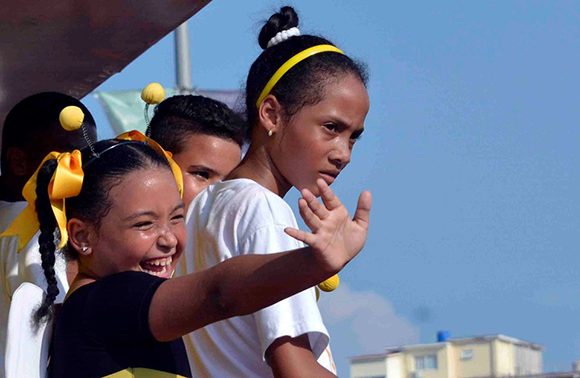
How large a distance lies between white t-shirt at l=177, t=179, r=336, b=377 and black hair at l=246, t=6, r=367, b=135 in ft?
0.88

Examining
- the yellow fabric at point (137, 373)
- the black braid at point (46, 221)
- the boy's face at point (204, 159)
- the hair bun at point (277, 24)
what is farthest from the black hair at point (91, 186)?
the boy's face at point (204, 159)

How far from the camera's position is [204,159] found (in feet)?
15.1

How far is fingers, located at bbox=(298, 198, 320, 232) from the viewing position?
8.70ft

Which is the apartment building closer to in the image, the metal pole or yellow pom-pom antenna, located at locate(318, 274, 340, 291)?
the metal pole

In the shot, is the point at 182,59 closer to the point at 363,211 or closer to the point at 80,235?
the point at 80,235

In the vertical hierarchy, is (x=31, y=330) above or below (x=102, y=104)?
below

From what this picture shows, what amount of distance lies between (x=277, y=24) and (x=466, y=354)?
8.10 m

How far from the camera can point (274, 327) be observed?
306 centimetres

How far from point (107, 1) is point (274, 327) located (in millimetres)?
1529

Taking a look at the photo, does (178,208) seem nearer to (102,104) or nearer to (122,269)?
(122,269)

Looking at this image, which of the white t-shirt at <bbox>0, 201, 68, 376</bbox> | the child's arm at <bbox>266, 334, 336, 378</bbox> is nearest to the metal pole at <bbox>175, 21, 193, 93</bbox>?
the white t-shirt at <bbox>0, 201, 68, 376</bbox>

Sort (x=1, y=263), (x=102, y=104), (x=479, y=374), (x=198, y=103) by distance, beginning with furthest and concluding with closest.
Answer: (x=479, y=374) → (x=102, y=104) → (x=198, y=103) → (x=1, y=263)

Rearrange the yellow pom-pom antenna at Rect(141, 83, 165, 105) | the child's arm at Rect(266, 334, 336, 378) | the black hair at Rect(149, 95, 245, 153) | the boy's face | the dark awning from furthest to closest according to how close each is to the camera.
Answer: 1. the black hair at Rect(149, 95, 245, 153)
2. the boy's face
3. the dark awning
4. the yellow pom-pom antenna at Rect(141, 83, 165, 105)
5. the child's arm at Rect(266, 334, 336, 378)

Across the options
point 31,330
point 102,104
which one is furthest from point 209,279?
point 102,104
